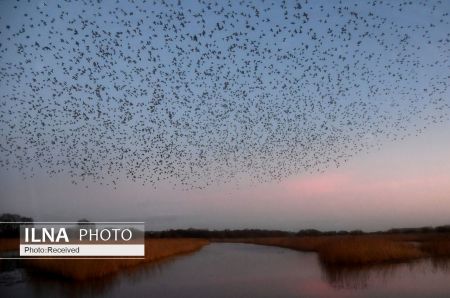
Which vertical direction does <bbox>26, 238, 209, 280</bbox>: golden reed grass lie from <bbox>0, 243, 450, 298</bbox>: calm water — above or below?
above

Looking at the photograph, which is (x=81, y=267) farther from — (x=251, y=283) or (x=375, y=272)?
(x=375, y=272)

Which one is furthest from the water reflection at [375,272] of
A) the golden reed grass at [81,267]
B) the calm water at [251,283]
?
the golden reed grass at [81,267]

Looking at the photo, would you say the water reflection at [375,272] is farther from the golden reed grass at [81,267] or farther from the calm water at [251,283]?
the golden reed grass at [81,267]

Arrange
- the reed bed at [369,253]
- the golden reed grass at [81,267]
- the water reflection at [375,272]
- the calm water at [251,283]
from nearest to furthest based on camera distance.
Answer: the calm water at [251,283] → the water reflection at [375,272] → the golden reed grass at [81,267] → the reed bed at [369,253]

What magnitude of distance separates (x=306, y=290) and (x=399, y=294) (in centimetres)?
251

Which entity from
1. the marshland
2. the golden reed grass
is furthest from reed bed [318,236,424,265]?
the golden reed grass

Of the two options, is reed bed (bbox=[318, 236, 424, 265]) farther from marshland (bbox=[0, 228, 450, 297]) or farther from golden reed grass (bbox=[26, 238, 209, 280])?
golden reed grass (bbox=[26, 238, 209, 280])

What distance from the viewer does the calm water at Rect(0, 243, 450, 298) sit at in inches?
471

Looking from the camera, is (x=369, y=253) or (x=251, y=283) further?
(x=369, y=253)

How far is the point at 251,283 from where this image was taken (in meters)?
14.1

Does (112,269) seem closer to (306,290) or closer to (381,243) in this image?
(306,290)

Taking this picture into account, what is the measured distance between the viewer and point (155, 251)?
24.5 m

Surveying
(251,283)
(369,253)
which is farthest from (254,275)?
(369,253)

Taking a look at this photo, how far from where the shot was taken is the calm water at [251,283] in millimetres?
11961
